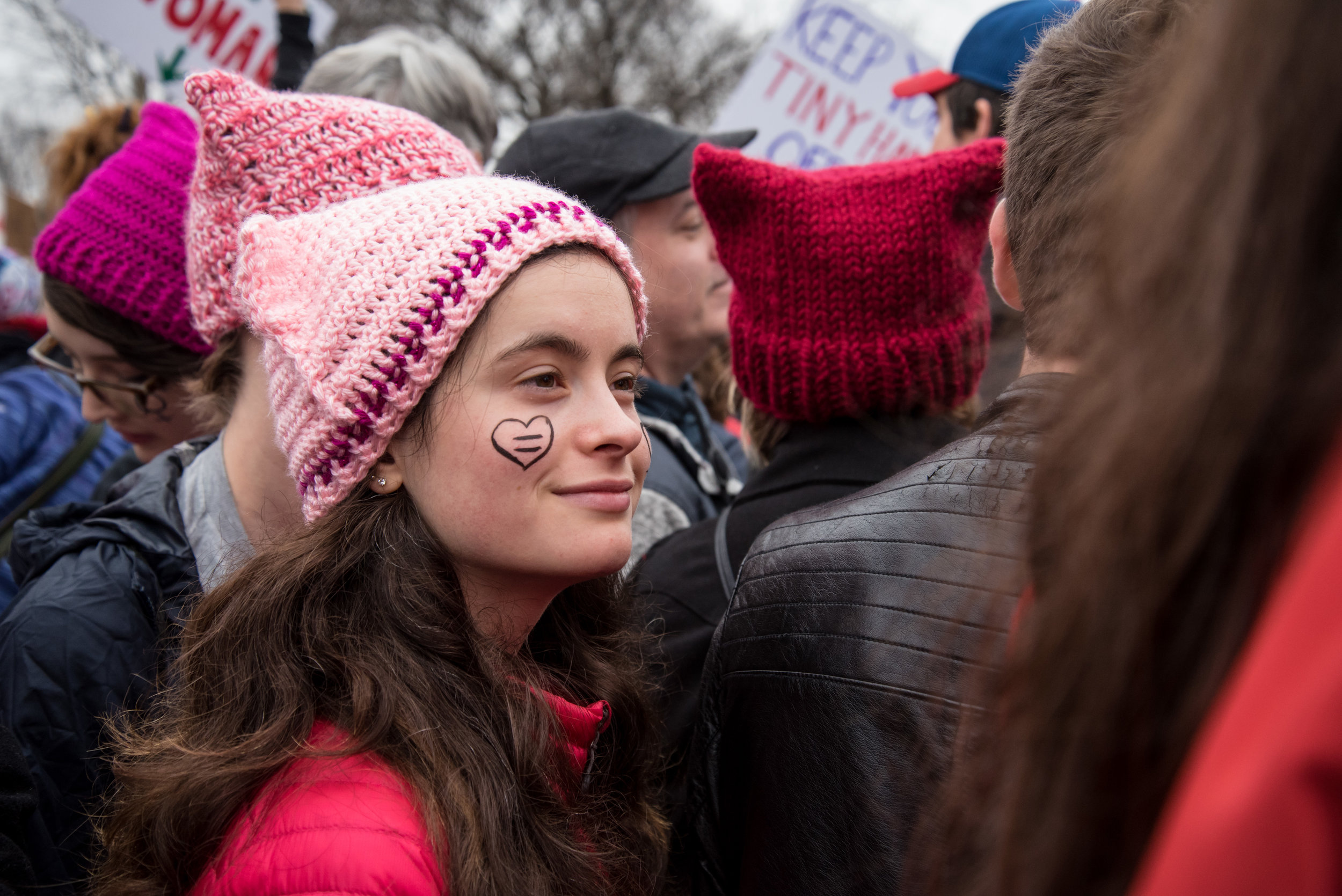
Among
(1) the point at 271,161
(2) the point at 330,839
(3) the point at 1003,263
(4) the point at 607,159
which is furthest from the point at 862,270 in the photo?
(2) the point at 330,839

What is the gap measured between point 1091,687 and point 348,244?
56.0 inches

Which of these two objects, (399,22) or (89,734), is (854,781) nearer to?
(89,734)

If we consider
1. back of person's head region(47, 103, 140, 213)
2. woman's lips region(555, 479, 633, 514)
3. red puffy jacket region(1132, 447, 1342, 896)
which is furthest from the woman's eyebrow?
back of person's head region(47, 103, 140, 213)

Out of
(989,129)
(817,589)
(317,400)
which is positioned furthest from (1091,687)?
(989,129)

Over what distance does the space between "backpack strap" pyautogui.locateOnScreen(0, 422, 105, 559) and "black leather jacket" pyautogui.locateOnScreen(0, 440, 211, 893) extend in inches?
49.4

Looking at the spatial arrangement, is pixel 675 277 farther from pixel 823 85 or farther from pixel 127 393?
pixel 823 85

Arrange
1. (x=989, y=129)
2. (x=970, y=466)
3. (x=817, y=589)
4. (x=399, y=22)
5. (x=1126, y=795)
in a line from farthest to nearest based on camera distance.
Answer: (x=399, y=22) → (x=989, y=129) → (x=817, y=589) → (x=970, y=466) → (x=1126, y=795)

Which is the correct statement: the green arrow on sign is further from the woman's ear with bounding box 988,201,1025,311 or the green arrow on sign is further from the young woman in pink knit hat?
the woman's ear with bounding box 988,201,1025,311

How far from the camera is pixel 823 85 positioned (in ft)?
16.4

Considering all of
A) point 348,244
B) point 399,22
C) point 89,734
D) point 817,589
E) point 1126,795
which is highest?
point 1126,795

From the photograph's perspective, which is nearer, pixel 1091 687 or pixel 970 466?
pixel 1091 687

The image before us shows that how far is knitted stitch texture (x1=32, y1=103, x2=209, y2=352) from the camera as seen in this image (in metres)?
2.60

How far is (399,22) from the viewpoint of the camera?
68.7 feet

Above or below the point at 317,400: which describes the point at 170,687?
below
